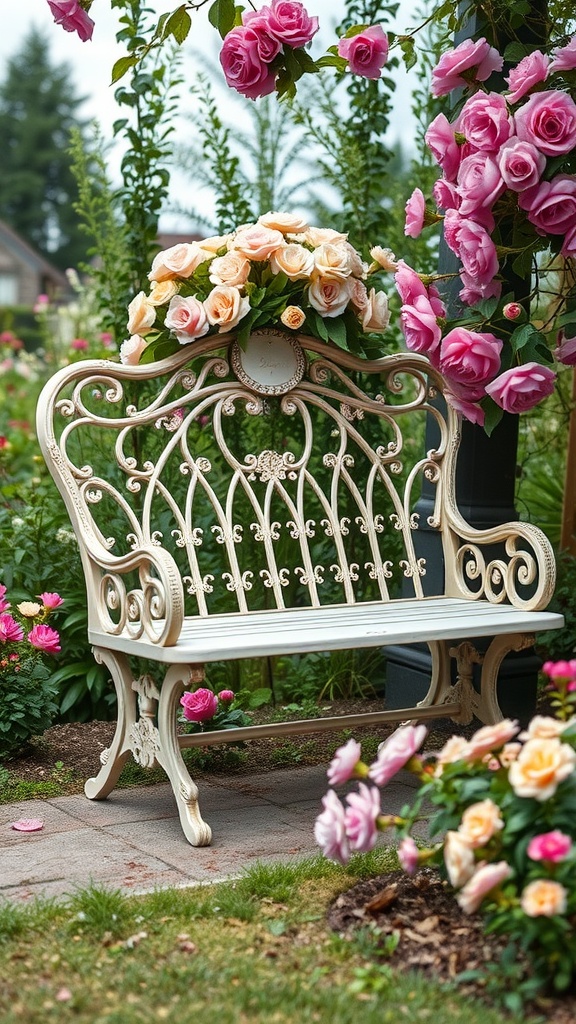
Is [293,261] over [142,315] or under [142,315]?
over

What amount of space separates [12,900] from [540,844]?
1.31 meters

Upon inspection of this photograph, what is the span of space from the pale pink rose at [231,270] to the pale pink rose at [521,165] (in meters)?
0.86

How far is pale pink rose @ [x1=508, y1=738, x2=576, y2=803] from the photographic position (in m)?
2.22

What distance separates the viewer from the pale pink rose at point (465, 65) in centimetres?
358

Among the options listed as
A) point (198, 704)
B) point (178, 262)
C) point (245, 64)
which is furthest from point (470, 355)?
point (198, 704)

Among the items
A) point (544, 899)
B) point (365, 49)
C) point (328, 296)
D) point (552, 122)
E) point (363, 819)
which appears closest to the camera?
point (544, 899)

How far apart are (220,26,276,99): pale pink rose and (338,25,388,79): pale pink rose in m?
0.28

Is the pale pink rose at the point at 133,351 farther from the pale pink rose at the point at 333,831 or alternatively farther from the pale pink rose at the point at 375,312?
the pale pink rose at the point at 333,831

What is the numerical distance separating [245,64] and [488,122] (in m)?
0.70

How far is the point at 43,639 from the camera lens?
4020 millimetres

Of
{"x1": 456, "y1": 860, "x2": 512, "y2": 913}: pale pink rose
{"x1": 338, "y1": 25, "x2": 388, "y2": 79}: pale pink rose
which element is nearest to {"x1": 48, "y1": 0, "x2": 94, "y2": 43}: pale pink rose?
{"x1": 338, "y1": 25, "x2": 388, "y2": 79}: pale pink rose

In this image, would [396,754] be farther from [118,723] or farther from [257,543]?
[257,543]

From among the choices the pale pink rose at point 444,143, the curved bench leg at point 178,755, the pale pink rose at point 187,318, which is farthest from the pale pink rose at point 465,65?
the curved bench leg at point 178,755

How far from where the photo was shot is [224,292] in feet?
12.4
